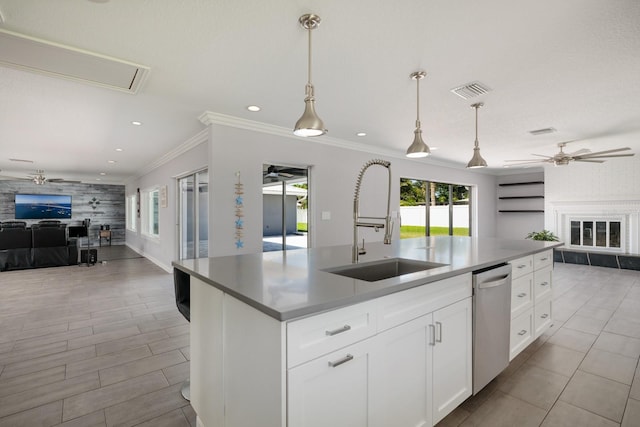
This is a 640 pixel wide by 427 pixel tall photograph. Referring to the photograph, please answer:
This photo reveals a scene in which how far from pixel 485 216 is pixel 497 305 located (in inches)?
293

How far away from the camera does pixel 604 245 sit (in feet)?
22.4

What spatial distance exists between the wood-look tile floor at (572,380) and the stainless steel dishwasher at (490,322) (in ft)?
0.51

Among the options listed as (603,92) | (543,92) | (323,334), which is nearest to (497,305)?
(323,334)

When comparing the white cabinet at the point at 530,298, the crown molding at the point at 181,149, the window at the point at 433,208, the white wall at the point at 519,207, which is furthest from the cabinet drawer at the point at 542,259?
the white wall at the point at 519,207

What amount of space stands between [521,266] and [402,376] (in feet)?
5.22

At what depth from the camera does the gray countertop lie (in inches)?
43.2

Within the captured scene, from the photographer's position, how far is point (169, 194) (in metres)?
5.87

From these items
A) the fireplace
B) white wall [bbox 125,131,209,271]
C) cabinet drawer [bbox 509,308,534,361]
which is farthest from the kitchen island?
the fireplace

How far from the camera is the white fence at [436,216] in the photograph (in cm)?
707

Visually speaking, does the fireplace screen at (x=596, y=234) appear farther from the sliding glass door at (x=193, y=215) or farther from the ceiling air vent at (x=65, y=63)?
the ceiling air vent at (x=65, y=63)

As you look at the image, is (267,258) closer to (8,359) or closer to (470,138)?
(8,359)

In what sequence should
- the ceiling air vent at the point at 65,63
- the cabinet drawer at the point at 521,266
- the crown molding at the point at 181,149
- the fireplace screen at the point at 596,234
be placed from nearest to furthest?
the ceiling air vent at the point at 65,63, the cabinet drawer at the point at 521,266, the crown molding at the point at 181,149, the fireplace screen at the point at 596,234

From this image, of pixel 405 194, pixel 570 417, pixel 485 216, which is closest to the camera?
pixel 570 417

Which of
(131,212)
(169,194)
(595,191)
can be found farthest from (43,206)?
(595,191)
